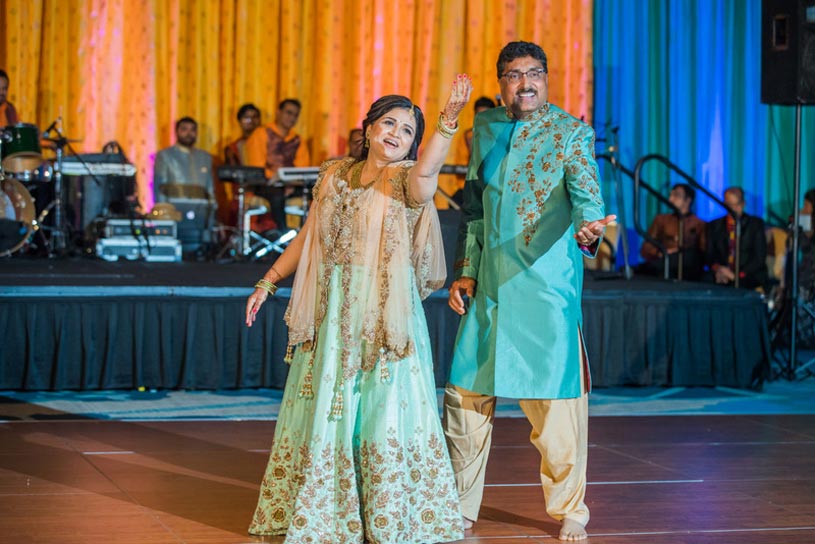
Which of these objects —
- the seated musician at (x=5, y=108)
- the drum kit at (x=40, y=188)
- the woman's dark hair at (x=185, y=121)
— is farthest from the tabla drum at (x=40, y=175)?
the woman's dark hair at (x=185, y=121)

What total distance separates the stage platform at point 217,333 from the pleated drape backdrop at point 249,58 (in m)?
3.50

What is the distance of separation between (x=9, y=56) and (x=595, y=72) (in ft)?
17.1

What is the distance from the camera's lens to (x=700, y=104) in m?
10.3

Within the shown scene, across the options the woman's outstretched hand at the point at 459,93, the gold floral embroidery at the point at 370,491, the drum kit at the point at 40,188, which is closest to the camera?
the woman's outstretched hand at the point at 459,93

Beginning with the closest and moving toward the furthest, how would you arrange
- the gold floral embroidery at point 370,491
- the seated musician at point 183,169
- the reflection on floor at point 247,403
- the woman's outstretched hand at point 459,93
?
the woman's outstretched hand at point 459,93 < the gold floral embroidery at point 370,491 < the reflection on floor at point 247,403 < the seated musician at point 183,169

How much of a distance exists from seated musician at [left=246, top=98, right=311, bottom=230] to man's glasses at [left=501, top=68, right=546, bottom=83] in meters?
6.52

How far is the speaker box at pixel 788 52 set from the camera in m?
6.87

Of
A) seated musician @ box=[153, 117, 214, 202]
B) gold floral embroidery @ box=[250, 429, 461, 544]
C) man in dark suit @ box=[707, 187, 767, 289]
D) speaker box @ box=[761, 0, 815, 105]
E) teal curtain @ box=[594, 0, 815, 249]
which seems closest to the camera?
gold floral embroidery @ box=[250, 429, 461, 544]

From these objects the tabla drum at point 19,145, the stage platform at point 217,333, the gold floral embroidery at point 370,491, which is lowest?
the gold floral embroidery at point 370,491

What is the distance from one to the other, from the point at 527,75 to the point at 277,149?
671 cm

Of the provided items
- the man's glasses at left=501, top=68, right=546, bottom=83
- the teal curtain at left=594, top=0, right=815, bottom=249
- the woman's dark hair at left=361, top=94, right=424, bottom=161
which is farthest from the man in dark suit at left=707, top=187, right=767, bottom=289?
the woman's dark hair at left=361, top=94, right=424, bottom=161

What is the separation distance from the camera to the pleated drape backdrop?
9.83m

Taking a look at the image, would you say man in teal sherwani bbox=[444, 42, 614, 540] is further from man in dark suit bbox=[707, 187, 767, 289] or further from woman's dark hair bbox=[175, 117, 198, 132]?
woman's dark hair bbox=[175, 117, 198, 132]

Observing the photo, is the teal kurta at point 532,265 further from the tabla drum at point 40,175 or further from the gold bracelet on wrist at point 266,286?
the tabla drum at point 40,175
